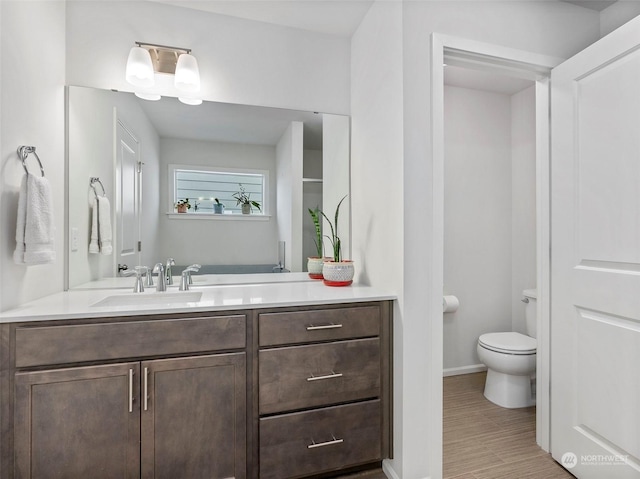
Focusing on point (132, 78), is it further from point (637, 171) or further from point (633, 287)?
point (633, 287)

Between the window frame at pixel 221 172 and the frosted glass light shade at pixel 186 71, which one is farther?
the window frame at pixel 221 172

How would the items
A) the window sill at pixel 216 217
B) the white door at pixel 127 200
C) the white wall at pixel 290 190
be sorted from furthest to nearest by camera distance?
the white wall at pixel 290 190, the window sill at pixel 216 217, the white door at pixel 127 200

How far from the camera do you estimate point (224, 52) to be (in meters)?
2.01

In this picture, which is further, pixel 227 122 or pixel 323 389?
pixel 227 122

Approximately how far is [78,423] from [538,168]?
2.45 metres

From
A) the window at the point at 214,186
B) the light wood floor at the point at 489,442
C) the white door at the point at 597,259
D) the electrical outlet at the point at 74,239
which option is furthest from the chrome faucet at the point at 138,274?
the white door at the point at 597,259

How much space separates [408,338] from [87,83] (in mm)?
2086

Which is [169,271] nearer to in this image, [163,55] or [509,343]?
[163,55]

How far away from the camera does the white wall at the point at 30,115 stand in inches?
52.6

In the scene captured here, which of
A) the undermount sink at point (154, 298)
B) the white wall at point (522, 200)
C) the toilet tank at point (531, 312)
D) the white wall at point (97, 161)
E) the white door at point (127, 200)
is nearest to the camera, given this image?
the undermount sink at point (154, 298)

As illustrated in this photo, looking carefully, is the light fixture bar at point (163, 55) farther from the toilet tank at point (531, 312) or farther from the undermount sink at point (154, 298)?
the toilet tank at point (531, 312)

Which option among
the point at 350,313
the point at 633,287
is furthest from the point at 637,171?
the point at 350,313

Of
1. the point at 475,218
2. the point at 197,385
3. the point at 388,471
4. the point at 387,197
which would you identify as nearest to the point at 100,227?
the point at 197,385

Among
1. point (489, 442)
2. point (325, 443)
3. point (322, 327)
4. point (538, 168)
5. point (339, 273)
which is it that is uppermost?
point (538, 168)
